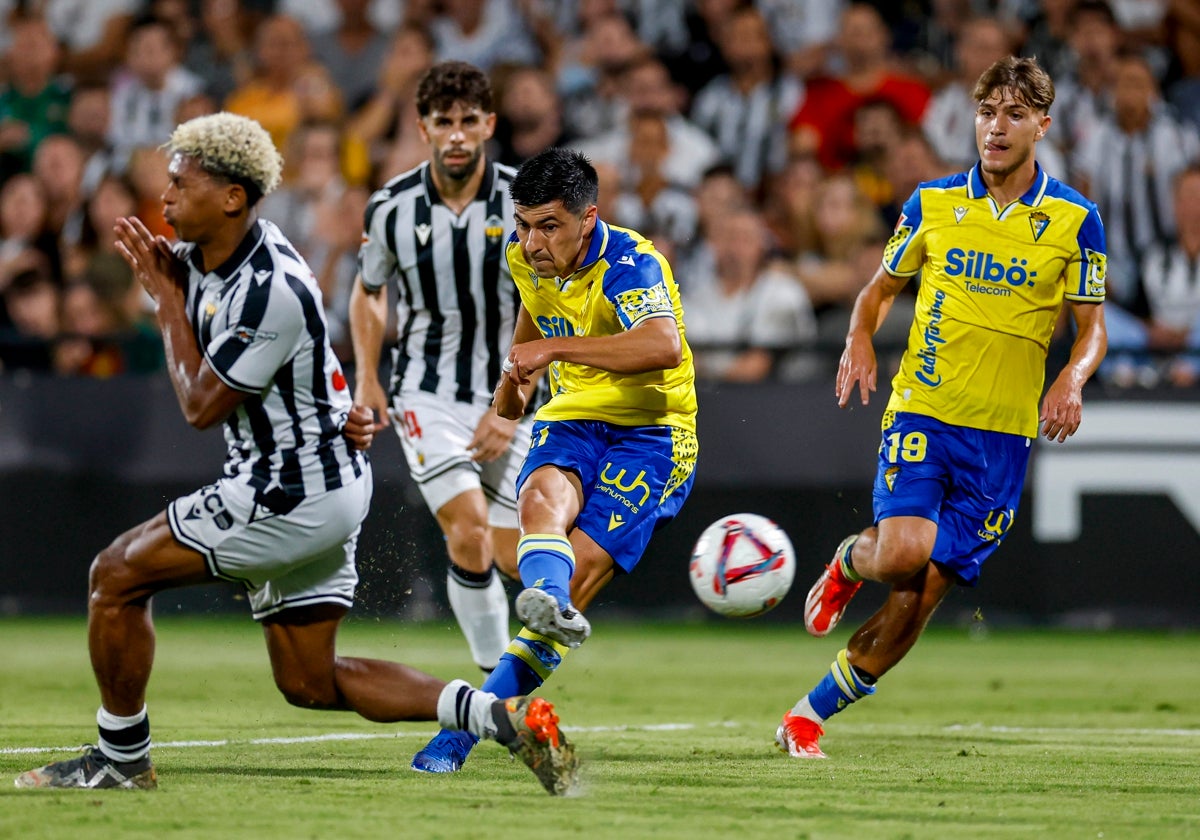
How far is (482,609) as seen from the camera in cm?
765

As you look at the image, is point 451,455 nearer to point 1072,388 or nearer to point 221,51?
point 1072,388

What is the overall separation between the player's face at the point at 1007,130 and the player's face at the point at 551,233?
1.76 meters

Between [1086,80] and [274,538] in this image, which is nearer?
[274,538]

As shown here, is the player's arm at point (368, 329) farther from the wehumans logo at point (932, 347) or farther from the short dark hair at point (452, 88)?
the wehumans logo at point (932, 347)

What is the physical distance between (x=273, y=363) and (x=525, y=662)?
135 centimetres

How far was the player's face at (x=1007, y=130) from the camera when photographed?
264 inches

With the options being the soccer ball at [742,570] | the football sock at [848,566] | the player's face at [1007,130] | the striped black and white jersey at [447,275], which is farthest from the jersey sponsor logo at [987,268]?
the striped black and white jersey at [447,275]

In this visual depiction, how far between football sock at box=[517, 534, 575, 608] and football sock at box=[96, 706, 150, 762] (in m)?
1.31

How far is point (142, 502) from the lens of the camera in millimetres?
12016

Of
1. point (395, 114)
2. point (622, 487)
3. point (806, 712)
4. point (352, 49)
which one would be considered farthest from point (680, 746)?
point (352, 49)

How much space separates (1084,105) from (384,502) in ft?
25.9

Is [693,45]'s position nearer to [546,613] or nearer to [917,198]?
[917,198]

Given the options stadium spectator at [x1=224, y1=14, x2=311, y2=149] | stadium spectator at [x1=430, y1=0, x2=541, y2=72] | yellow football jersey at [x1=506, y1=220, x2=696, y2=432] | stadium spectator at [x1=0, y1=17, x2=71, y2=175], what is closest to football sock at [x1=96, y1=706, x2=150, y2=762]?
yellow football jersey at [x1=506, y1=220, x2=696, y2=432]

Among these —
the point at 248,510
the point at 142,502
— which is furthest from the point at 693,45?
the point at 248,510
